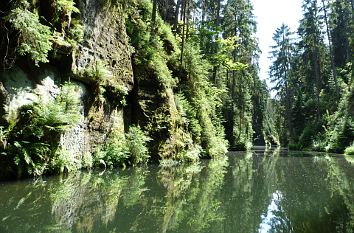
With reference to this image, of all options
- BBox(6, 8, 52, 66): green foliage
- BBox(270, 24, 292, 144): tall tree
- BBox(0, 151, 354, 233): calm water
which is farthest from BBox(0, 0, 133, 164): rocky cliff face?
BBox(270, 24, 292, 144): tall tree

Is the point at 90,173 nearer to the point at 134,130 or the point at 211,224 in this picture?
the point at 134,130

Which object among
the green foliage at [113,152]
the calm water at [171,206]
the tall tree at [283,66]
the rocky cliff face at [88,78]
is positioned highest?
the tall tree at [283,66]

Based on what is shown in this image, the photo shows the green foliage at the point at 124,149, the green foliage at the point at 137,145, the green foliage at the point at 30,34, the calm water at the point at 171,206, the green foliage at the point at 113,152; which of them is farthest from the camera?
the green foliage at the point at 137,145

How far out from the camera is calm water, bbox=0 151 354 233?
5113 mm

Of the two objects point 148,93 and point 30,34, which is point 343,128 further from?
point 30,34

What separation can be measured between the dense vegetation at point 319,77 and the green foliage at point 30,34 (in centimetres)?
2561

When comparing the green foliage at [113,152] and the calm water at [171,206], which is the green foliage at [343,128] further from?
the calm water at [171,206]

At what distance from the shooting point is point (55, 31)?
11.2 metres

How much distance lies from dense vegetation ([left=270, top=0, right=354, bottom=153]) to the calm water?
23590 millimetres

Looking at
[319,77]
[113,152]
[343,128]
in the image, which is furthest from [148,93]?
[319,77]

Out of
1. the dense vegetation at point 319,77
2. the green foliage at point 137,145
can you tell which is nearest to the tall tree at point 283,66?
the dense vegetation at point 319,77

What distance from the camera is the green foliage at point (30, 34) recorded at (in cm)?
903

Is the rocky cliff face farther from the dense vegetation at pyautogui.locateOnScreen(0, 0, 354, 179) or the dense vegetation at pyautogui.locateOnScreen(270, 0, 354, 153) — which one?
the dense vegetation at pyautogui.locateOnScreen(270, 0, 354, 153)

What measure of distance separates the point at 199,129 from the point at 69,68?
10471 millimetres
